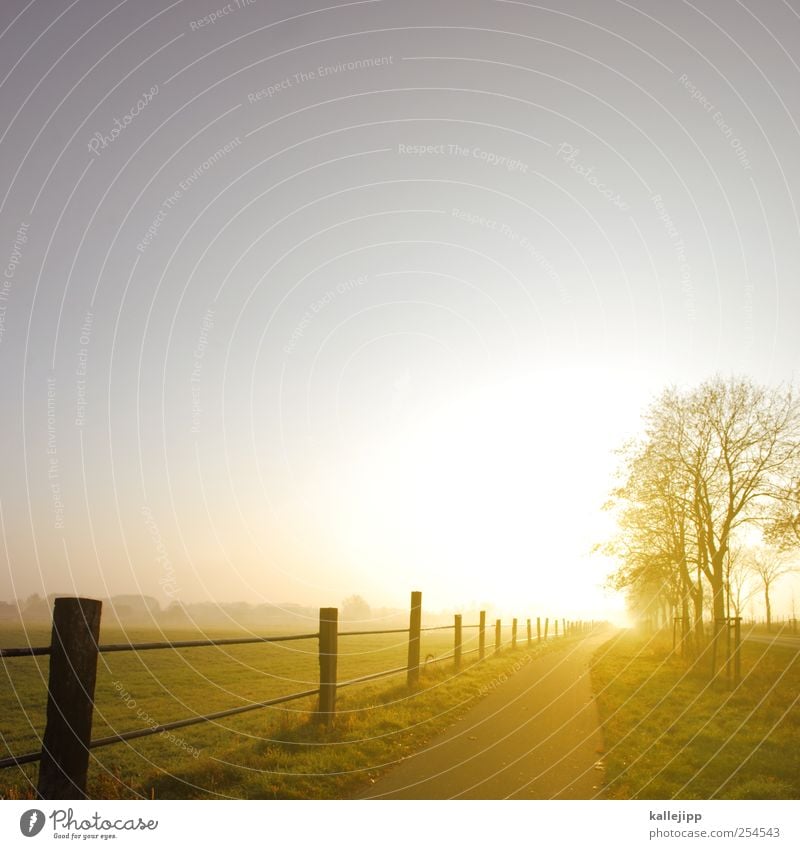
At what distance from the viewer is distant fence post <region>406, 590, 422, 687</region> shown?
12.3 metres

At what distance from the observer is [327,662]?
8523mm

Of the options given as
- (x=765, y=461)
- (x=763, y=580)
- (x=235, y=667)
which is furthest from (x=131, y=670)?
(x=763, y=580)

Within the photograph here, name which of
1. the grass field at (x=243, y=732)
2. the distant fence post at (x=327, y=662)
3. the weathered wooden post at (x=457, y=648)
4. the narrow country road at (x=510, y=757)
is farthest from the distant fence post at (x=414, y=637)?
the distant fence post at (x=327, y=662)

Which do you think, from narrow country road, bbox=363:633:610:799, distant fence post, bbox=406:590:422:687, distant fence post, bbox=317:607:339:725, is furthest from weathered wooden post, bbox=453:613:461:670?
distant fence post, bbox=317:607:339:725

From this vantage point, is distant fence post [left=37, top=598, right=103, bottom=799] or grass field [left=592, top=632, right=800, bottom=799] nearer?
distant fence post [left=37, top=598, right=103, bottom=799]

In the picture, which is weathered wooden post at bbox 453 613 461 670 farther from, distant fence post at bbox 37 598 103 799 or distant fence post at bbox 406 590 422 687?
distant fence post at bbox 37 598 103 799

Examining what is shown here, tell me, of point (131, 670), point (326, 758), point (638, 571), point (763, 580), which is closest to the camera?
point (326, 758)

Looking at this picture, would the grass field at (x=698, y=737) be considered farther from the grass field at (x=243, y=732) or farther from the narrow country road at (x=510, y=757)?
the grass field at (x=243, y=732)

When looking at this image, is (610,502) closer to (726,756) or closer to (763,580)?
(726,756)

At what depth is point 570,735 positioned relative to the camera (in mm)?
8312

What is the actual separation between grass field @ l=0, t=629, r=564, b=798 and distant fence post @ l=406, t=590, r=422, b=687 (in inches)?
11.2

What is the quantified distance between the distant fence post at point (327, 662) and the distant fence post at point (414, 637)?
399 centimetres
